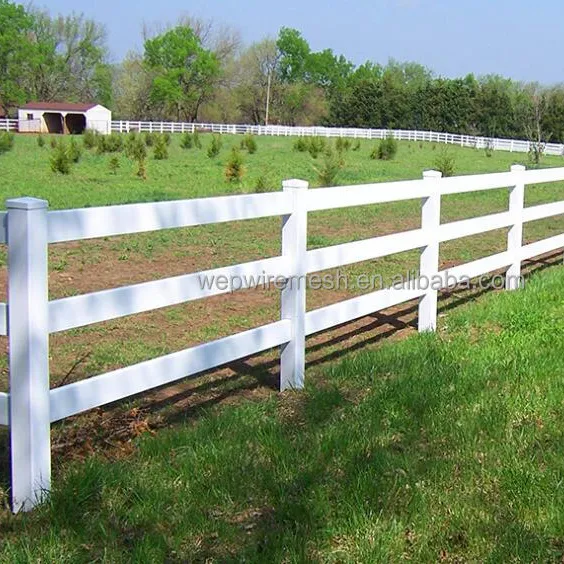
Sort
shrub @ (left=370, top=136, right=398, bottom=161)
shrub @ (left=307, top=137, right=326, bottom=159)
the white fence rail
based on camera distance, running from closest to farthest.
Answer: shrub @ (left=307, top=137, right=326, bottom=159), shrub @ (left=370, top=136, right=398, bottom=161), the white fence rail

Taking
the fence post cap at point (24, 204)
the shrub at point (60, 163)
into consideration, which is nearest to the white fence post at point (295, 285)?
the fence post cap at point (24, 204)

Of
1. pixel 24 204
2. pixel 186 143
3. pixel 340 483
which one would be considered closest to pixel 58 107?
pixel 186 143

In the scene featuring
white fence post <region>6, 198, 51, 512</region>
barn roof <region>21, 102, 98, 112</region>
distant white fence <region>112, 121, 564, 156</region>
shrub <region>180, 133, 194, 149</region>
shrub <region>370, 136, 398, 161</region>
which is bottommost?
white fence post <region>6, 198, 51, 512</region>

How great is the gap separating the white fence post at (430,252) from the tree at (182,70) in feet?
297

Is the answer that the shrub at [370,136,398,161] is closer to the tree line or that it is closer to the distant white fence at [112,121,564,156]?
the distant white fence at [112,121,564,156]

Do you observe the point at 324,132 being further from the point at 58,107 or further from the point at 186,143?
the point at 186,143

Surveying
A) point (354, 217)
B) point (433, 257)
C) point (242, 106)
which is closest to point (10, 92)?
point (242, 106)

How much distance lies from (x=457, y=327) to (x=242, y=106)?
312ft

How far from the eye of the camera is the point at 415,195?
21.5 ft

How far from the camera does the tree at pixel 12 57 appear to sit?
88725 millimetres

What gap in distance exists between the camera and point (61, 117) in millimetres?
73625

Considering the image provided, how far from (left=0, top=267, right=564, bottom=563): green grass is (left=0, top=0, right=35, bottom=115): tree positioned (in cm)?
8957

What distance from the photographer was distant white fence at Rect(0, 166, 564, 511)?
3.48 meters

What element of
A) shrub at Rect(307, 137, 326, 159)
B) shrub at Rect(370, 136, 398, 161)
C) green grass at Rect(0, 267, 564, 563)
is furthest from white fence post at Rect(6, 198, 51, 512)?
shrub at Rect(370, 136, 398, 161)
